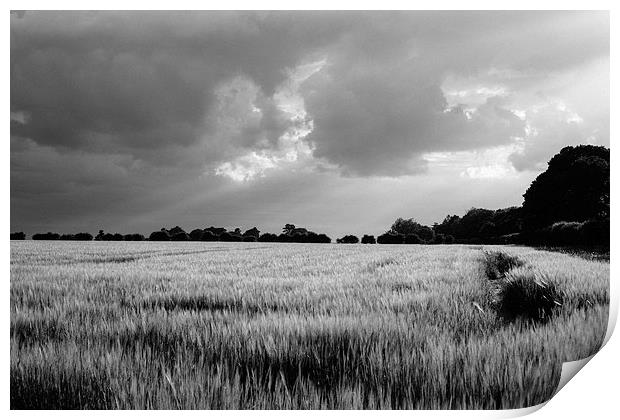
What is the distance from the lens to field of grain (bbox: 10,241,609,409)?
187cm

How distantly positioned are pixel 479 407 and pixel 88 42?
10.2 feet

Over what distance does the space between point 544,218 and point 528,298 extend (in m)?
1.78

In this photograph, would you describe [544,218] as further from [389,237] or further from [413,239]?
[389,237]

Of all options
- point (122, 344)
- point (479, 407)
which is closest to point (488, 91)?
point (479, 407)

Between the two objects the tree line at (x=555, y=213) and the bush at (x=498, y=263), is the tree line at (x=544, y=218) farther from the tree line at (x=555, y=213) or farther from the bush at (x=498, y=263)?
the bush at (x=498, y=263)

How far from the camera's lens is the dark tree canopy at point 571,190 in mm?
3434

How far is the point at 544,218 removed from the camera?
527cm

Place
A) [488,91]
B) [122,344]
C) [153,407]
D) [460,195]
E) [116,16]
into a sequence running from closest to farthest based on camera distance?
1. [153,407]
2. [122,344]
3. [116,16]
4. [488,91]
5. [460,195]

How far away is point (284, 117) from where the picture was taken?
3.25 metres

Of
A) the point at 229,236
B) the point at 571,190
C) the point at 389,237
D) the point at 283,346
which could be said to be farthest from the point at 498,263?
the point at 283,346

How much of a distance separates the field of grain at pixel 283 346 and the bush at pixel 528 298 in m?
0.15

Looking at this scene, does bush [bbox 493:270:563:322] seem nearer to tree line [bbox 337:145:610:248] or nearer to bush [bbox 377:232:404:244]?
tree line [bbox 337:145:610:248]

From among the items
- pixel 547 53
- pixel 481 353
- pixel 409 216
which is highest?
pixel 547 53
